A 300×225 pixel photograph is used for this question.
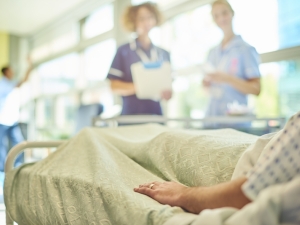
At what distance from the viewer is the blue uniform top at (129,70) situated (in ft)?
9.23

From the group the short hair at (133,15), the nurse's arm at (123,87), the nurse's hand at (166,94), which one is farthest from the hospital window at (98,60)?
the nurse's hand at (166,94)

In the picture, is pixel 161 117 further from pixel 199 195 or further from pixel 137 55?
pixel 199 195

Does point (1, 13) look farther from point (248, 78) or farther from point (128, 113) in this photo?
point (248, 78)

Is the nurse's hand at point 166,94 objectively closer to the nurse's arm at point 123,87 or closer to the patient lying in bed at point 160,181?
the nurse's arm at point 123,87

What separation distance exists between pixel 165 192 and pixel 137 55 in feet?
6.57

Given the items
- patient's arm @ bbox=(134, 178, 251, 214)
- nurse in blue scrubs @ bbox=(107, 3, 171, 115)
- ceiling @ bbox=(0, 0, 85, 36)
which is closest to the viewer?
patient's arm @ bbox=(134, 178, 251, 214)

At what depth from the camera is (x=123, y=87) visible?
271 cm

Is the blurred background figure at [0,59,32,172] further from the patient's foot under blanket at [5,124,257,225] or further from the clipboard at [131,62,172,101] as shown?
the patient's foot under blanket at [5,124,257,225]

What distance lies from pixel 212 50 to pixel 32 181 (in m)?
1.93

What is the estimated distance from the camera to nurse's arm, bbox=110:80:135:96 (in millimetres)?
2703

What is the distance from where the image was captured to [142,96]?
8.53 feet

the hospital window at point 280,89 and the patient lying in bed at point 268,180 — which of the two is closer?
the patient lying in bed at point 268,180

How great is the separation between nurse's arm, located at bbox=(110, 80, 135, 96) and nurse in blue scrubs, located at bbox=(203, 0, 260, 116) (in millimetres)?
604

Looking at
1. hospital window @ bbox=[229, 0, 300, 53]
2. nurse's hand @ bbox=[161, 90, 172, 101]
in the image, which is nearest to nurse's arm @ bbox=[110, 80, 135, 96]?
nurse's hand @ bbox=[161, 90, 172, 101]
